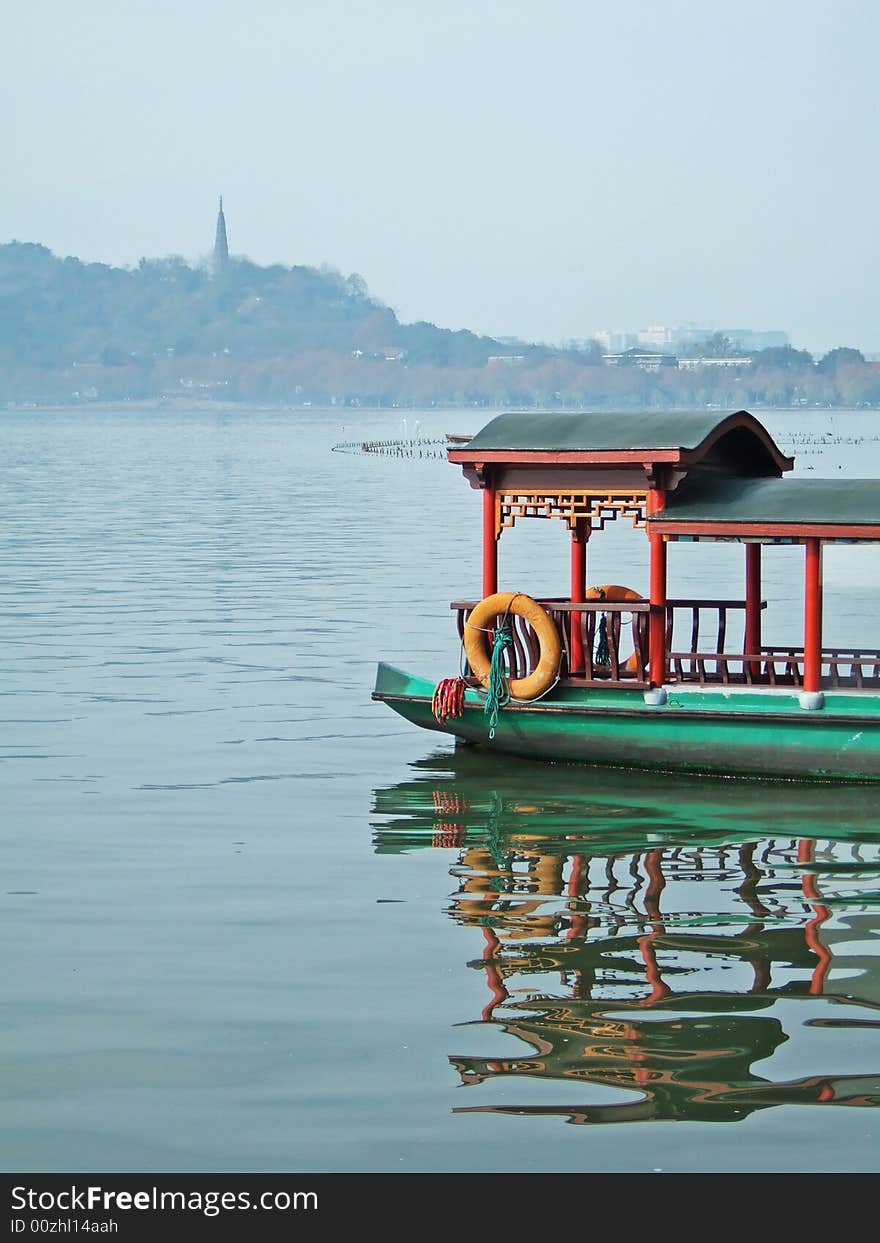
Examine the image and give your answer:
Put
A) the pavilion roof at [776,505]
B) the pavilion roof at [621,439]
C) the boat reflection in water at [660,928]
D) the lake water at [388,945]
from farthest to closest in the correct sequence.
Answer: the pavilion roof at [621,439] → the pavilion roof at [776,505] → the boat reflection in water at [660,928] → the lake water at [388,945]

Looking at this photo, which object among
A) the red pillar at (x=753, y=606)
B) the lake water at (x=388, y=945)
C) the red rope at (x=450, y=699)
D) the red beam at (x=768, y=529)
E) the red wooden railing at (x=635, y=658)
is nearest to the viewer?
the lake water at (x=388, y=945)

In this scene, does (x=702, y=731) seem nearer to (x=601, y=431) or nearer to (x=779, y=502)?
(x=779, y=502)

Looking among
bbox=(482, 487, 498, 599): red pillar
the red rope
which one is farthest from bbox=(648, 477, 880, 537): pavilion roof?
the red rope

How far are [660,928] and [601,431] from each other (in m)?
5.49

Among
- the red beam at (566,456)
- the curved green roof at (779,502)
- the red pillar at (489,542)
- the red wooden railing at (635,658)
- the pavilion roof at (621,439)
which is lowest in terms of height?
the red wooden railing at (635,658)

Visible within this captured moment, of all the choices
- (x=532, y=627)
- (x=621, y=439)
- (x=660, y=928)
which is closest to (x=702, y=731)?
(x=532, y=627)

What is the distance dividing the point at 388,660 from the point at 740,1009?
1403 centimetres

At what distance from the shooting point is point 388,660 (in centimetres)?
2322

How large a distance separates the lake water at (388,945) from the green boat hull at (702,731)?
0.24 meters

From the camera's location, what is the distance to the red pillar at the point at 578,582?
16156mm

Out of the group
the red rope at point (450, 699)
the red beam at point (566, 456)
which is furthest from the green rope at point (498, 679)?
the red beam at point (566, 456)

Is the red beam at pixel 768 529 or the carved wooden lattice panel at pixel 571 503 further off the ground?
the carved wooden lattice panel at pixel 571 503

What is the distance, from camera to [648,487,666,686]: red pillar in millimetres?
15047

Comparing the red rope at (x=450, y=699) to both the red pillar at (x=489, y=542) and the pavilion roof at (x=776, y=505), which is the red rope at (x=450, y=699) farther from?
the pavilion roof at (x=776, y=505)
